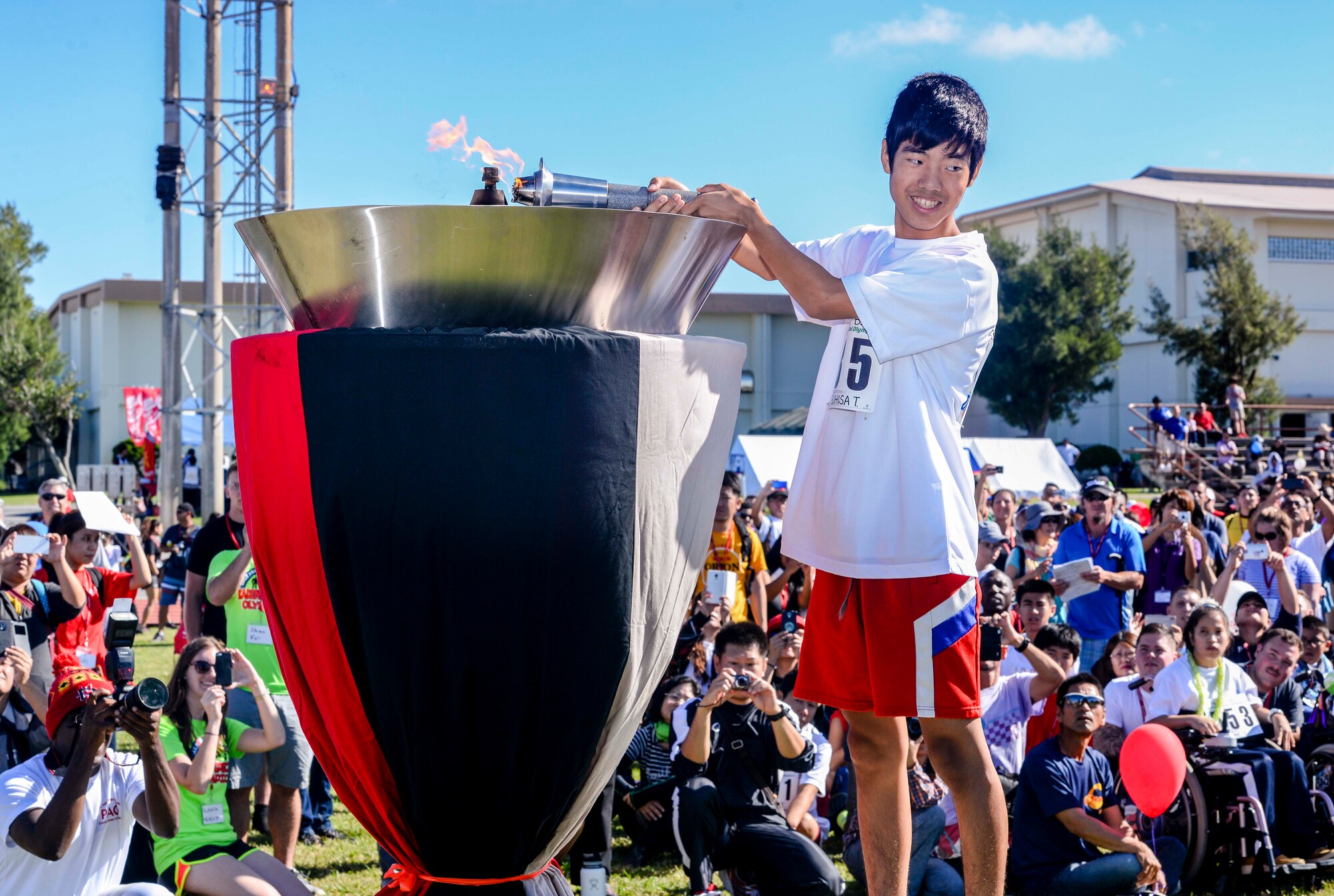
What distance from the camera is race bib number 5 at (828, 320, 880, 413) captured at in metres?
2.32

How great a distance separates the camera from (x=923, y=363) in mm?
2338

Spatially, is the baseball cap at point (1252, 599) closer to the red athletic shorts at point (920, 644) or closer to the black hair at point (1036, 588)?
the black hair at point (1036, 588)

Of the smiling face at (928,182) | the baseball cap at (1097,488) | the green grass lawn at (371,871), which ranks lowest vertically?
the green grass lawn at (371,871)

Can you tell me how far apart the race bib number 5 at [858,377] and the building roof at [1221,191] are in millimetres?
36146

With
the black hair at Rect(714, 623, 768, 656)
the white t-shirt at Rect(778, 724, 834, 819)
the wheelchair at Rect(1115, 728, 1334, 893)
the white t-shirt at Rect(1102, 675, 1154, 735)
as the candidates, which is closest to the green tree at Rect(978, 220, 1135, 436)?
the white t-shirt at Rect(1102, 675, 1154, 735)

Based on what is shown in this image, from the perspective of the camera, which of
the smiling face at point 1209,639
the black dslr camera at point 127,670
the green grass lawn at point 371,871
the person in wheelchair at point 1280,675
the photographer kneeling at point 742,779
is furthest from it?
the person in wheelchair at point 1280,675

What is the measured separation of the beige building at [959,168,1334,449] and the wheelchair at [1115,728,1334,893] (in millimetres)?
30425

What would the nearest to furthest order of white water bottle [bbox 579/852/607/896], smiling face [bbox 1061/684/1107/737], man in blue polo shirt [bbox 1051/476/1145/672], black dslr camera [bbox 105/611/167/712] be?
black dslr camera [bbox 105/611/167/712]
white water bottle [bbox 579/852/607/896]
smiling face [bbox 1061/684/1107/737]
man in blue polo shirt [bbox 1051/476/1145/672]

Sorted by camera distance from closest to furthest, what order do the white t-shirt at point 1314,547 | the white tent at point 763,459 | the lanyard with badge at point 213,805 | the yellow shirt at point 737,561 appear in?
1. the lanyard with badge at point 213,805
2. the yellow shirt at point 737,561
3. the white t-shirt at point 1314,547
4. the white tent at point 763,459

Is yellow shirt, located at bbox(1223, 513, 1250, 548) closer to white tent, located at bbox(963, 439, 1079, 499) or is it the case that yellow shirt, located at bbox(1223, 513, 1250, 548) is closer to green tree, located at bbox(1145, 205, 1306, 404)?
white tent, located at bbox(963, 439, 1079, 499)

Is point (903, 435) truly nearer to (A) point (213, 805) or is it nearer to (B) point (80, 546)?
(A) point (213, 805)

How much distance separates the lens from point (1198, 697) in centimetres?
566

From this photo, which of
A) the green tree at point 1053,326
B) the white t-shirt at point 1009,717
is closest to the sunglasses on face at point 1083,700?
the white t-shirt at point 1009,717

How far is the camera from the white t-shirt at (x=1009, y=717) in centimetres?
557
